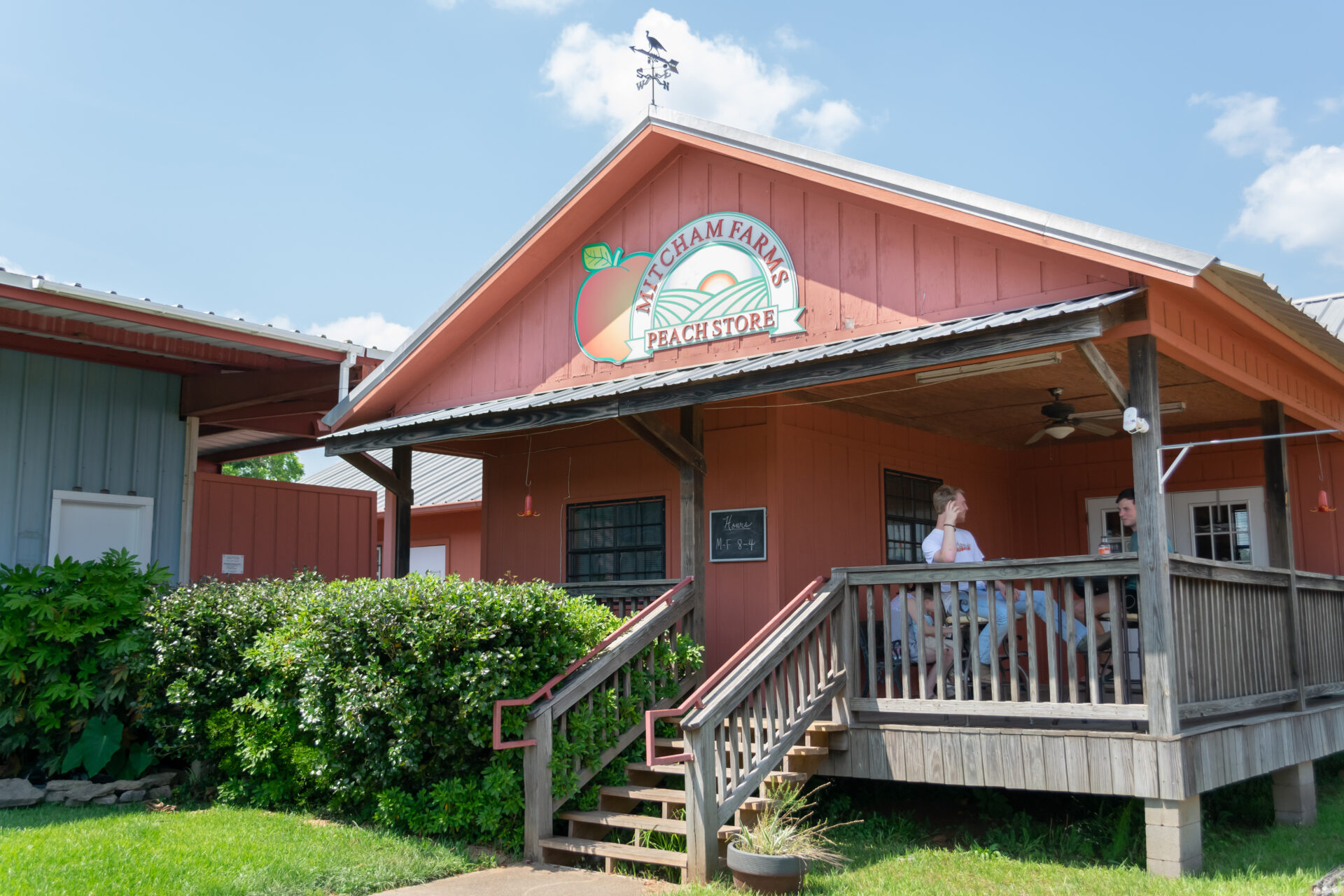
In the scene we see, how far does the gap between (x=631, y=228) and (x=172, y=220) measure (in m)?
11.6

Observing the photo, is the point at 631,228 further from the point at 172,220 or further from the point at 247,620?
the point at 172,220

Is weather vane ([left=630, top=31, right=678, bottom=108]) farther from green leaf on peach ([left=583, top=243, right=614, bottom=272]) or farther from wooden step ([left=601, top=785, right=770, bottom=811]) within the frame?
wooden step ([left=601, top=785, right=770, bottom=811])

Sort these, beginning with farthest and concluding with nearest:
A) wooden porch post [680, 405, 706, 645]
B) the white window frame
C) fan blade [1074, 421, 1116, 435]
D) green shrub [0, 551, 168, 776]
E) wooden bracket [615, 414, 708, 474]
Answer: the white window frame, fan blade [1074, 421, 1116, 435], green shrub [0, 551, 168, 776], wooden porch post [680, 405, 706, 645], wooden bracket [615, 414, 708, 474]

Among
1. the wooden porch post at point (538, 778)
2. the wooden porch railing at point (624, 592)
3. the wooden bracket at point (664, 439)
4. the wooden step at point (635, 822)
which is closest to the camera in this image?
the wooden step at point (635, 822)

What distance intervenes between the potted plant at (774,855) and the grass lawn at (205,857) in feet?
6.32

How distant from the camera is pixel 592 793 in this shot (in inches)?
302

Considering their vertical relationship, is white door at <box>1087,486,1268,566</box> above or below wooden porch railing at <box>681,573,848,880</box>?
above

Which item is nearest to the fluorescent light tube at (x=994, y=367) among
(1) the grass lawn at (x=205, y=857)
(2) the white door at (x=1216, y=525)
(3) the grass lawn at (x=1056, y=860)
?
(3) the grass lawn at (x=1056, y=860)

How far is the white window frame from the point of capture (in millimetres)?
10984

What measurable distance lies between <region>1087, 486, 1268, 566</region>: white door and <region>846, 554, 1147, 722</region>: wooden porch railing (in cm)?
389

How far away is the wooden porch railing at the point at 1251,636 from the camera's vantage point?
6.84 metres

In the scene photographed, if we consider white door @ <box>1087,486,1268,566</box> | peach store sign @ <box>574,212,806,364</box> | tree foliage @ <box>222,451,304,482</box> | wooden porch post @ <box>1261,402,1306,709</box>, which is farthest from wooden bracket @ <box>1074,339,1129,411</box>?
tree foliage @ <box>222,451,304,482</box>

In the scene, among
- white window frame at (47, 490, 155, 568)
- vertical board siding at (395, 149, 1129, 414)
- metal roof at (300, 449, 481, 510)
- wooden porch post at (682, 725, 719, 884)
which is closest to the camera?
wooden porch post at (682, 725, 719, 884)

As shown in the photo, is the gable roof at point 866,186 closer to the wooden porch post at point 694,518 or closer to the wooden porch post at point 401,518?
the wooden porch post at point 401,518
